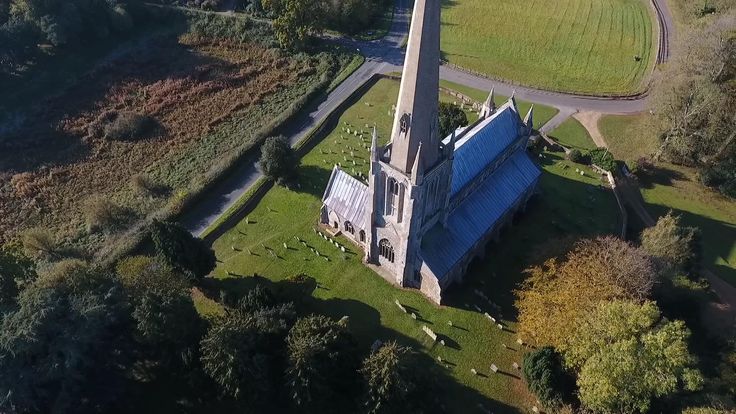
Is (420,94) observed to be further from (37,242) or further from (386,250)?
(37,242)

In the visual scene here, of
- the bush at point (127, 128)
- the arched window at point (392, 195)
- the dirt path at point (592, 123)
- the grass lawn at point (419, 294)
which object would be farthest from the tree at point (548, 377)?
the bush at point (127, 128)

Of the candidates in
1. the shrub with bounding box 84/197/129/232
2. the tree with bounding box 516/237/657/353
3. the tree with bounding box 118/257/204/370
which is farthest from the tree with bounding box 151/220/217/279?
the tree with bounding box 516/237/657/353

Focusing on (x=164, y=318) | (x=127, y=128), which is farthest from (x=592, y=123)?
(x=127, y=128)

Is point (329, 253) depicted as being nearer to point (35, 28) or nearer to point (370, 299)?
point (370, 299)

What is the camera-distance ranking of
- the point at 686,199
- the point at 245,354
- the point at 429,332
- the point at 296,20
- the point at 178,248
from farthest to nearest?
the point at 296,20 → the point at 686,199 → the point at 429,332 → the point at 178,248 → the point at 245,354

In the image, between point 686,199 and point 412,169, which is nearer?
point 412,169

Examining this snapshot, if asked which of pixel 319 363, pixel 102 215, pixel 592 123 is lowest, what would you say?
pixel 102 215

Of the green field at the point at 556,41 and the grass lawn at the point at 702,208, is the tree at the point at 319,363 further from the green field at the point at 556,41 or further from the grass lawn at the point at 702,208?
the green field at the point at 556,41
